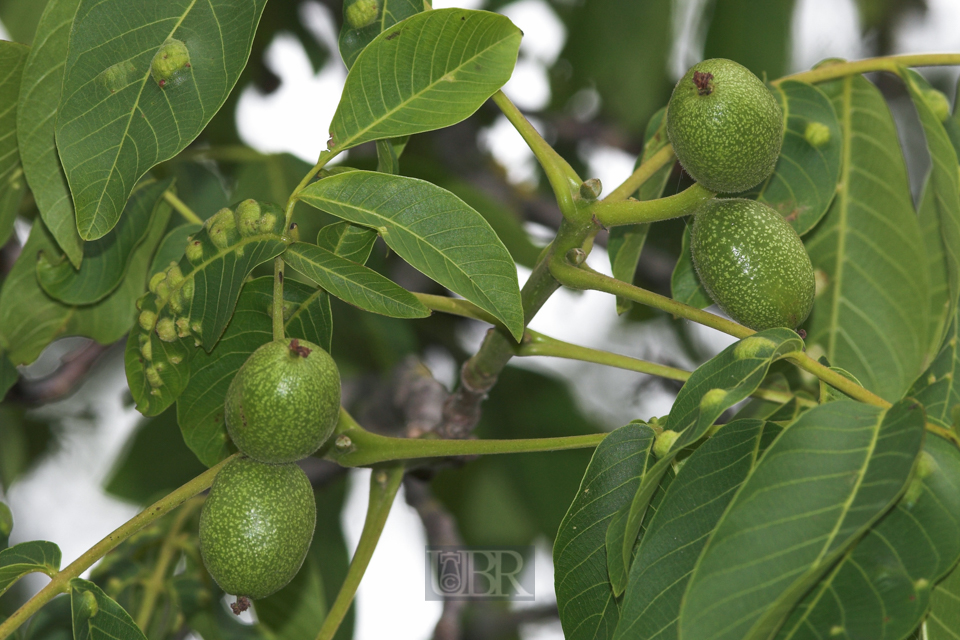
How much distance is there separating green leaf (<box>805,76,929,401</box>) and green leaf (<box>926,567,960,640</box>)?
561 millimetres

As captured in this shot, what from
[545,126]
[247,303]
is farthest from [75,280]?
[545,126]

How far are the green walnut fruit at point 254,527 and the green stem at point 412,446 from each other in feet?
0.43

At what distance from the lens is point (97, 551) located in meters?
0.93

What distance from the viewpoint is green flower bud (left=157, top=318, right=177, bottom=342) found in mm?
1009

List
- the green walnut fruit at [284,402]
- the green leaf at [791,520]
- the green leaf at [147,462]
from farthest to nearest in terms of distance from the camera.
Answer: the green leaf at [147,462] → the green walnut fruit at [284,402] → the green leaf at [791,520]

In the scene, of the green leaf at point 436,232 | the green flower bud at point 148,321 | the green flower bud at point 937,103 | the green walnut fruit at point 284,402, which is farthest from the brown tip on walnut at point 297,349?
the green flower bud at point 937,103

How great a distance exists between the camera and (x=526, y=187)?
2.54m

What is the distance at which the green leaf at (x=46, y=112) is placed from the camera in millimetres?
979

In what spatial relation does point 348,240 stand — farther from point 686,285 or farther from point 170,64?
point 686,285

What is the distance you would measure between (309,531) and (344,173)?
40 cm

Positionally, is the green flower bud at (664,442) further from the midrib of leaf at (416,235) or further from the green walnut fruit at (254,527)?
the green walnut fruit at (254,527)

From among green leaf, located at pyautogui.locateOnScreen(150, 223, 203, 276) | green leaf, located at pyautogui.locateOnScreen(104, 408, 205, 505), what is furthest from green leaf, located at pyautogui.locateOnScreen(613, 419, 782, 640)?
green leaf, located at pyautogui.locateOnScreen(104, 408, 205, 505)

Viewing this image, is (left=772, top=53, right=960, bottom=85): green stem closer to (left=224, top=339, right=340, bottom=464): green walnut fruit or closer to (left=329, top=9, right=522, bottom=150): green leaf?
(left=329, top=9, right=522, bottom=150): green leaf

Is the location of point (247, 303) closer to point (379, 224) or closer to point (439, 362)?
point (379, 224)
